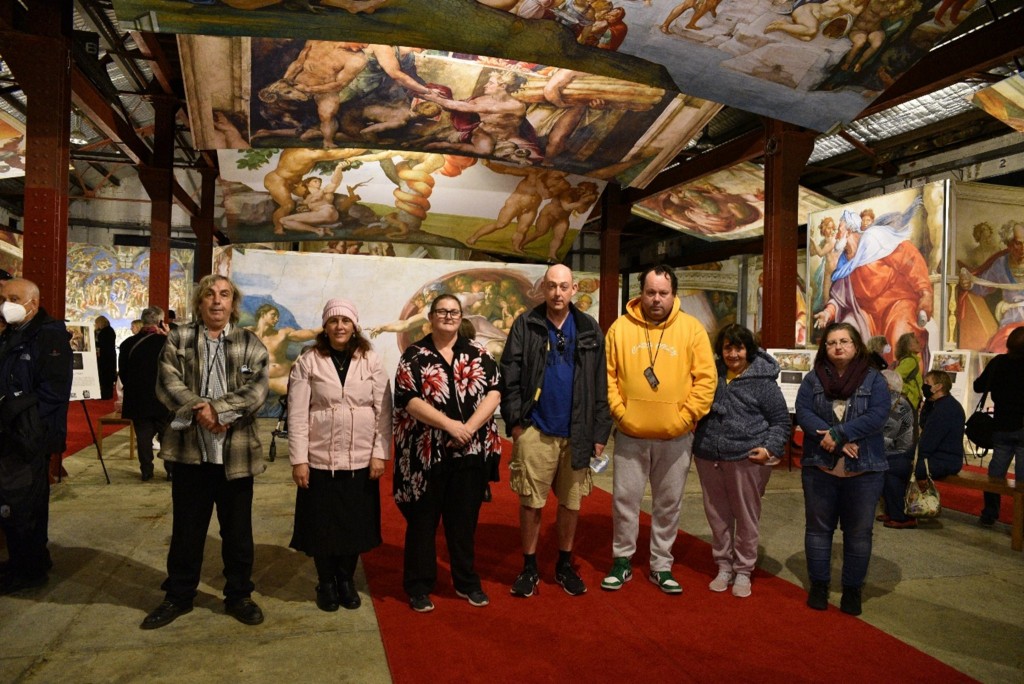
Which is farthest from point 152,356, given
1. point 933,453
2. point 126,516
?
point 933,453

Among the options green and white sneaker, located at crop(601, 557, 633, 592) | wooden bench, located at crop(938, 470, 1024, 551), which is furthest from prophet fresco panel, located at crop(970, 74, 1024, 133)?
green and white sneaker, located at crop(601, 557, 633, 592)

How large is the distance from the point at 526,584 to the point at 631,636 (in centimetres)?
73

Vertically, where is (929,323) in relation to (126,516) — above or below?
above

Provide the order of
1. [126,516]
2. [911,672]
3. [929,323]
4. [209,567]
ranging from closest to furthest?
[911,672] < [209,567] < [126,516] < [929,323]

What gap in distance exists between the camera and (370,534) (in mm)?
3861

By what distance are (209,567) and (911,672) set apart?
4.00m

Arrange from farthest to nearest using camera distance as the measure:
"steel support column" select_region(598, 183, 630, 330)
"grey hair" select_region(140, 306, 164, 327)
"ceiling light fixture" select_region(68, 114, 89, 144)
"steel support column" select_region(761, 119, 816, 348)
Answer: "ceiling light fixture" select_region(68, 114, 89, 144) < "steel support column" select_region(598, 183, 630, 330) < "steel support column" select_region(761, 119, 816, 348) < "grey hair" select_region(140, 306, 164, 327)

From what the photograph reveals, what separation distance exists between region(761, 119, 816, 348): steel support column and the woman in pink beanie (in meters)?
6.78

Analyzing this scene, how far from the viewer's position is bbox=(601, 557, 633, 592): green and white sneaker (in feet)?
13.8

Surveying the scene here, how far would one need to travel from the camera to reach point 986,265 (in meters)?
11.0

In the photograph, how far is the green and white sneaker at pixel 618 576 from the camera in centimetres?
422

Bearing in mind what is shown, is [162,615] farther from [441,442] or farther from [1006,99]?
[1006,99]

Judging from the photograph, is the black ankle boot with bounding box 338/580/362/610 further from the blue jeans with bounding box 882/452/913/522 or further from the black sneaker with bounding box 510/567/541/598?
the blue jeans with bounding box 882/452/913/522

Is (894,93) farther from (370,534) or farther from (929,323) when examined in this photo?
(370,534)
